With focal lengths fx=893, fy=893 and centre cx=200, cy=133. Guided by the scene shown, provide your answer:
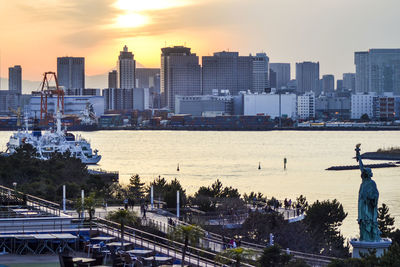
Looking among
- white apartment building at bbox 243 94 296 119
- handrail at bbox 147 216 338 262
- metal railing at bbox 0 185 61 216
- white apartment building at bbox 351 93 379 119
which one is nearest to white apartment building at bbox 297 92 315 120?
white apartment building at bbox 243 94 296 119

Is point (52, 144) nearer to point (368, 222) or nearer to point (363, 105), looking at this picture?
point (368, 222)

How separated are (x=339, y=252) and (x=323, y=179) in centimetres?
2030

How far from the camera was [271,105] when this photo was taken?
113 meters

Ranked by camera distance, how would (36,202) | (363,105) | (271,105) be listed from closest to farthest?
(36,202)
(271,105)
(363,105)

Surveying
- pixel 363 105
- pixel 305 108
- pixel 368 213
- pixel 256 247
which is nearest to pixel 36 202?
pixel 256 247

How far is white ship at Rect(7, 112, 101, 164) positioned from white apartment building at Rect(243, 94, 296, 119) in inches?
2962

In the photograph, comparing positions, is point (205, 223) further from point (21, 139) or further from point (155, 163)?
point (155, 163)

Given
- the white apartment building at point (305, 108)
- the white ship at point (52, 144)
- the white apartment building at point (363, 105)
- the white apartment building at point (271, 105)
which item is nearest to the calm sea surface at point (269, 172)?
the white ship at point (52, 144)

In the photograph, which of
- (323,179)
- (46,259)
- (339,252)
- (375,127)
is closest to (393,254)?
(46,259)

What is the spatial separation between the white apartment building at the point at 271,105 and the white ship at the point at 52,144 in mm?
75228

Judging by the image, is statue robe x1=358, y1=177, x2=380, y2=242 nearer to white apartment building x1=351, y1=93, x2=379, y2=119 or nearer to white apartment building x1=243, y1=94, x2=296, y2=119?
white apartment building x1=243, y1=94, x2=296, y2=119

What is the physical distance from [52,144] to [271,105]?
79557mm

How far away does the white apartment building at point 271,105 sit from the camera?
113 m

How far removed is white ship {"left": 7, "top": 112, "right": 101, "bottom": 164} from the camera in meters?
34.1
